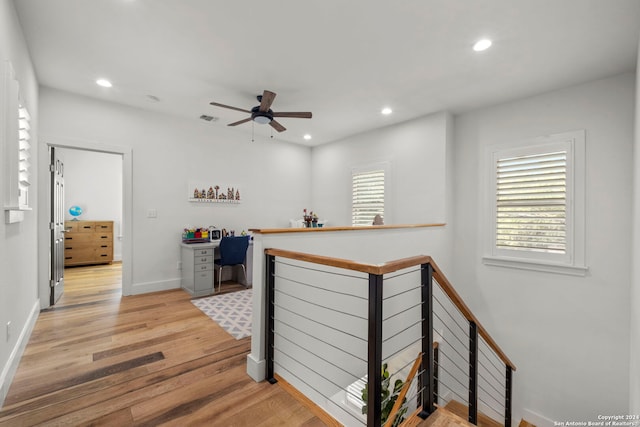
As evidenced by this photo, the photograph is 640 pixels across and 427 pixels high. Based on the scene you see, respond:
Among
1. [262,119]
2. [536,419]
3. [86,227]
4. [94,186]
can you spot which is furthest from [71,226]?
[536,419]

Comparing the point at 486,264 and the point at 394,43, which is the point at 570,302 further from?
the point at 394,43

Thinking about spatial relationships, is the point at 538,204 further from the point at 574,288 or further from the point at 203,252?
the point at 203,252

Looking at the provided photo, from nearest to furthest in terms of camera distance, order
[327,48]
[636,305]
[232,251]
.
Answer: [636,305] < [327,48] < [232,251]

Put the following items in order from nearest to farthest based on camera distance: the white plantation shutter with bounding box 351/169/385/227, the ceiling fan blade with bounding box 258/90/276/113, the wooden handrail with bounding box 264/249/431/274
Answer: the wooden handrail with bounding box 264/249/431/274 < the ceiling fan blade with bounding box 258/90/276/113 < the white plantation shutter with bounding box 351/169/385/227

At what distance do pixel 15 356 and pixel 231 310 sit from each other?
1940 mm

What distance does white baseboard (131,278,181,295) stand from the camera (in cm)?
433

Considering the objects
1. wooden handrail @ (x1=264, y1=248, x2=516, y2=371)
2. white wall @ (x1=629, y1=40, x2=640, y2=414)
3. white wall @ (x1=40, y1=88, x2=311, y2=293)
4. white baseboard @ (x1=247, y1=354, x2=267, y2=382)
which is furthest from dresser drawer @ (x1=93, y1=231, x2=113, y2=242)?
white wall @ (x1=629, y1=40, x2=640, y2=414)

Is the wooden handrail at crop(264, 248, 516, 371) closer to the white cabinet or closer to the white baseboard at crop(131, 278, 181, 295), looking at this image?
the white cabinet

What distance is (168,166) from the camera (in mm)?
4668

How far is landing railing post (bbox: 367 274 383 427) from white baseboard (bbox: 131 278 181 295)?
4.09 m

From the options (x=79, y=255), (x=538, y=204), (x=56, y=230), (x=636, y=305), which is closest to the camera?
(x=636, y=305)

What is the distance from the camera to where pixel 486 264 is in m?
4.13

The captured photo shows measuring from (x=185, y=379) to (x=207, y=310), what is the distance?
1592mm

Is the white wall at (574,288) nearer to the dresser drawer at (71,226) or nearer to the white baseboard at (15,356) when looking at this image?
the white baseboard at (15,356)
